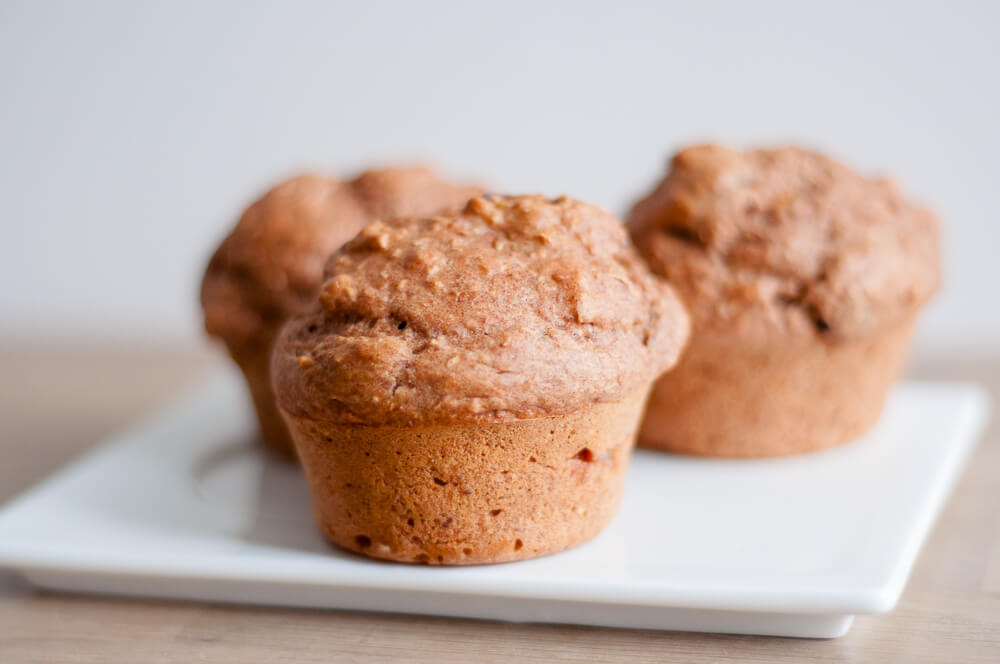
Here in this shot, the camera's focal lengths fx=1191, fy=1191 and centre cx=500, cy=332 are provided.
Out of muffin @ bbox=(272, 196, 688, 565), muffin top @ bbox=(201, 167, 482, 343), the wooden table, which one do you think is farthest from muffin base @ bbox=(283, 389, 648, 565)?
muffin top @ bbox=(201, 167, 482, 343)

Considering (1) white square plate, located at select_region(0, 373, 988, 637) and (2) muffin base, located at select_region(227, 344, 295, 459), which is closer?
(1) white square plate, located at select_region(0, 373, 988, 637)

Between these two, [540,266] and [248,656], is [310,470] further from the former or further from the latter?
[540,266]

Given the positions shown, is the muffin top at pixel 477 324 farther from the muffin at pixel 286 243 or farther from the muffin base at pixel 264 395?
the muffin base at pixel 264 395

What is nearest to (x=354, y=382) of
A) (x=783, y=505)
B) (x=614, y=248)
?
(x=614, y=248)

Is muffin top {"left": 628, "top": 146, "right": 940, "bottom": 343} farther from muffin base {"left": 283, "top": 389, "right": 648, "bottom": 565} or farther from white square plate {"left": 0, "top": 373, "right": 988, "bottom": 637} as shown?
muffin base {"left": 283, "top": 389, "right": 648, "bottom": 565}

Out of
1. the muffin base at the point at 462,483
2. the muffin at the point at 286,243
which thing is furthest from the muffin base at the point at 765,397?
the muffin at the point at 286,243

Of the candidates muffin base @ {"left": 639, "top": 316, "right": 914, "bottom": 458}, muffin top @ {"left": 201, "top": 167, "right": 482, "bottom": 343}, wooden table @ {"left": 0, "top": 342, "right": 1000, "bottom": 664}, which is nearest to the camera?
wooden table @ {"left": 0, "top": 342, "right": 1000, "bottom": 664}

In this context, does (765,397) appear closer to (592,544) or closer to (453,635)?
(592,544)

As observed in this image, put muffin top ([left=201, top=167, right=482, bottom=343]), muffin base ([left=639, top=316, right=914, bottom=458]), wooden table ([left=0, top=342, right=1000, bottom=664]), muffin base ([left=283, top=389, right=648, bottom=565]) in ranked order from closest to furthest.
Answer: wooden table ([left=0, top=342, right=1000, bottom=664]), muffin base ([left=283, top=389, right=648, bottom=565]), muffin top ([left=201, top=167, right=482, bottom=343]), muffin base ([left=639, top=316, right=914, bottom=458])
